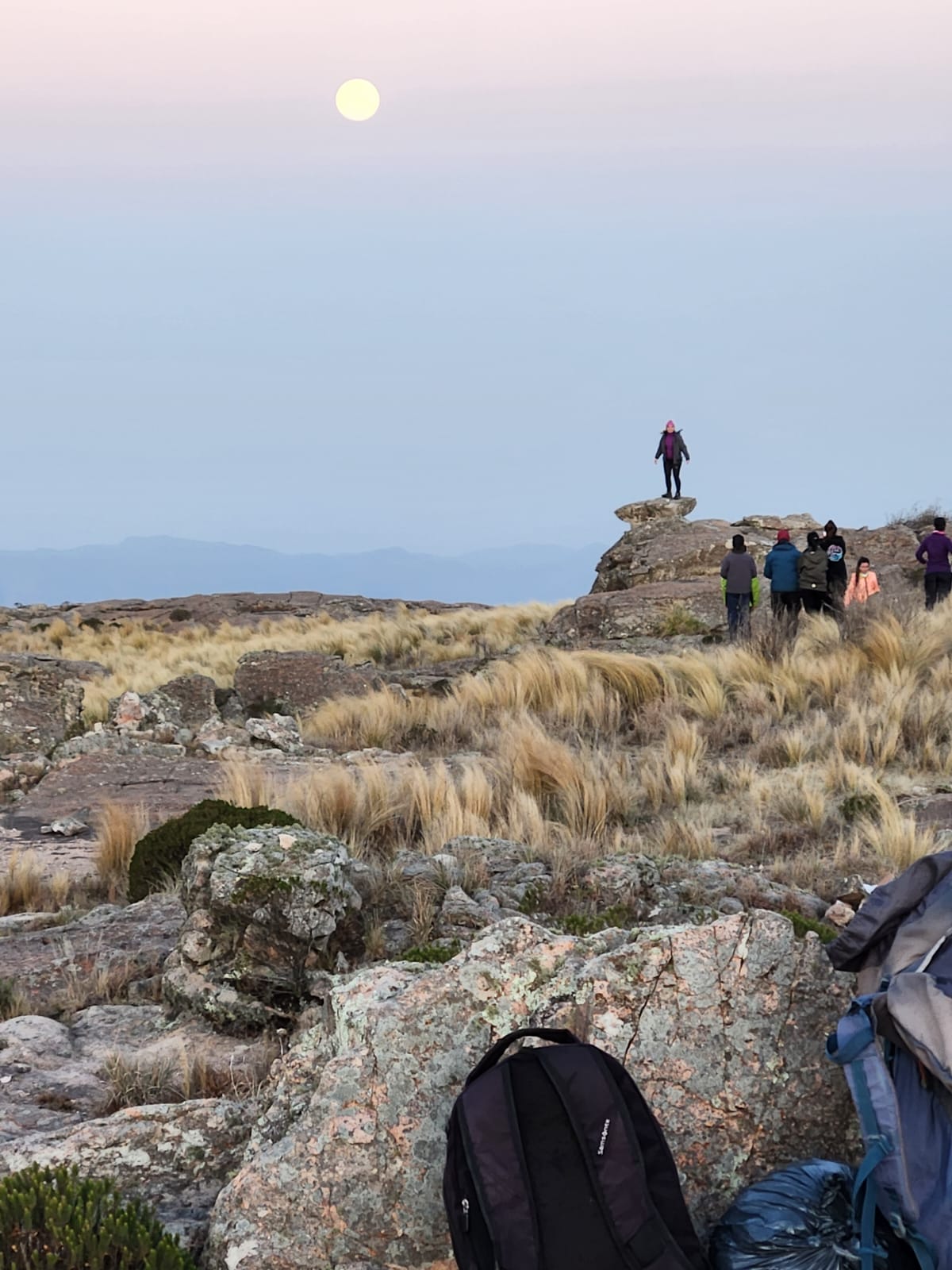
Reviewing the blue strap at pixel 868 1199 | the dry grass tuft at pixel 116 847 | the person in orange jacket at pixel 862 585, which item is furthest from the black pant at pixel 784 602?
the blue strap at pixel 868 1199

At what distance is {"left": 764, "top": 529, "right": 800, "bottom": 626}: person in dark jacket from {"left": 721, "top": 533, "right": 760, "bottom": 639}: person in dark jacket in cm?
27

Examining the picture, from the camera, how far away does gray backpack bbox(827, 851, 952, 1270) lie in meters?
2.72

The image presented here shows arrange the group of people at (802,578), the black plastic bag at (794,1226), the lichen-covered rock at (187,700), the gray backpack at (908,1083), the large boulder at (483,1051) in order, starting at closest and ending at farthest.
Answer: the gray backpack at (908,1083)
the black plastic bag at (794,1226)
the large boulder at (483,1051)
the lichen-covered rock at (187,700)
the group of people at (802,578)

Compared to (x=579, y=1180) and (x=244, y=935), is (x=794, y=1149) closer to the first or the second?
(x=579, y=1180)

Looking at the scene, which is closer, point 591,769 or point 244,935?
point 244,935

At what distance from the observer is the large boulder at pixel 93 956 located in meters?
5.38

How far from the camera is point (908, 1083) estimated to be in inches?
112

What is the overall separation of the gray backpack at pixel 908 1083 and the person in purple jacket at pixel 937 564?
48.3 ft

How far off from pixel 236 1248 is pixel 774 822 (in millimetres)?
5500

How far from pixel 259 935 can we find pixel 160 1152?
61.0 inches

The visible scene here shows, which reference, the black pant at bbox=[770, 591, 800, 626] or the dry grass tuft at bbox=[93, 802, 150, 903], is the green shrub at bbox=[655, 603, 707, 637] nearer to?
the black pant at bbox=[770, 591, 800, 626]

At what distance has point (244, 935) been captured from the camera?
5.17 metres

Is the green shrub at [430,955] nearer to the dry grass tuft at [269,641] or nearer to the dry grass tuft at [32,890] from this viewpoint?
the dry grass tuft at [32,890]

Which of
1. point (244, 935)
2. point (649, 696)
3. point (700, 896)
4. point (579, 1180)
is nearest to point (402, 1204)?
point (579, 1180)
